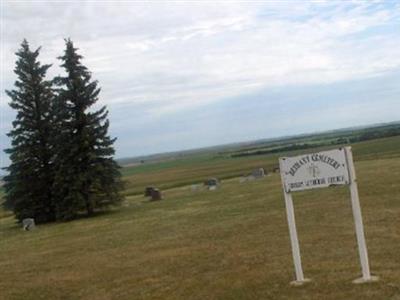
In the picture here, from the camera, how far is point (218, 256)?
12.1 m

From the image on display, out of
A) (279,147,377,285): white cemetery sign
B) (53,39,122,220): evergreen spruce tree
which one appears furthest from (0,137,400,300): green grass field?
(53,39,122,220): evergreen spruce tree

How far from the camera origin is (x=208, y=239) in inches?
577

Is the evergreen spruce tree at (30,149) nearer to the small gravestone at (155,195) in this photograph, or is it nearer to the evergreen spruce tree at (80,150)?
the evergreen spruce tree at (80,150)

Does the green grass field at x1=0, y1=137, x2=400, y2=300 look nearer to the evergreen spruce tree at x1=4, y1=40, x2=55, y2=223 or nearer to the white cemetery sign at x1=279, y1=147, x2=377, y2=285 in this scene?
the white cemetery sign at x1=279, y1=147, x2=377, y2=285

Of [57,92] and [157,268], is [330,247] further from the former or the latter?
[57,92]

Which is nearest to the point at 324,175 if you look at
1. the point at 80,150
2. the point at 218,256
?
the point at 218,256

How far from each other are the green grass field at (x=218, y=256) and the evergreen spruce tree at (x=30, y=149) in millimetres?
9201

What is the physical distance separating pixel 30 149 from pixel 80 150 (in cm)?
271

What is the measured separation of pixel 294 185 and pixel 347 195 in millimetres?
11804

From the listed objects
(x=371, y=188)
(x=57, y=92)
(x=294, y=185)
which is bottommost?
(x=371, y=188)

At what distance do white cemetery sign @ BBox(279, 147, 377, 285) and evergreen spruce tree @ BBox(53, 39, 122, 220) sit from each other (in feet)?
71.0

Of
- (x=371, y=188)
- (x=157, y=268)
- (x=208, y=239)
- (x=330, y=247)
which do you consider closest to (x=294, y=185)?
(x=330, y=247)

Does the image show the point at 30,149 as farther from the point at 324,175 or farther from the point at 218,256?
the point at 324,175

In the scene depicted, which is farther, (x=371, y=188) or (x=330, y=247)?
(x=371, y=188)
